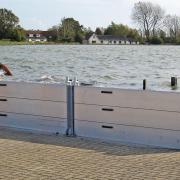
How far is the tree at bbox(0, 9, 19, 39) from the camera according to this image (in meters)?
118

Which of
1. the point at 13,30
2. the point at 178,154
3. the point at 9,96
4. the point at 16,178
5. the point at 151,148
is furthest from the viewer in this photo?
the point at 13,30

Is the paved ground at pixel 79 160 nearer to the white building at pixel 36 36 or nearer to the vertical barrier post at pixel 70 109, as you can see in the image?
the vertical barrier post at pixel 70 109

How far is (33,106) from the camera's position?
1017 cm

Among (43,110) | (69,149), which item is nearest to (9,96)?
(43,110)

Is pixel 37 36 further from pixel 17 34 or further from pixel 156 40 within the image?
pixel 156 40

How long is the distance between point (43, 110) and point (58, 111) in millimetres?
384

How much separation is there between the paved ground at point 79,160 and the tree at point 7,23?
110153 mm

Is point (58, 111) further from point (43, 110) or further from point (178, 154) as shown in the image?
point (178, 154)

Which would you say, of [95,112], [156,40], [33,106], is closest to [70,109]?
[95,112]

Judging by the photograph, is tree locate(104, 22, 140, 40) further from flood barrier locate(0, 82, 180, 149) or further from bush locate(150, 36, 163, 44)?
flood barrier locate(0, 82, 180, 149)

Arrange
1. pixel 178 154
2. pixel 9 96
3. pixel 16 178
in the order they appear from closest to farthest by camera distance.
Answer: pixel 16 178 < pixel 178 154 < pixel 9 96

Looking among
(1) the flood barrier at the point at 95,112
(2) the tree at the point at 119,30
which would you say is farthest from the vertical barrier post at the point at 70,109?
(2) the tree at the point at 119,30

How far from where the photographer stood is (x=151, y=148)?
8500 millimetres

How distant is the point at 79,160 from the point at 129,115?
74.9 inches
